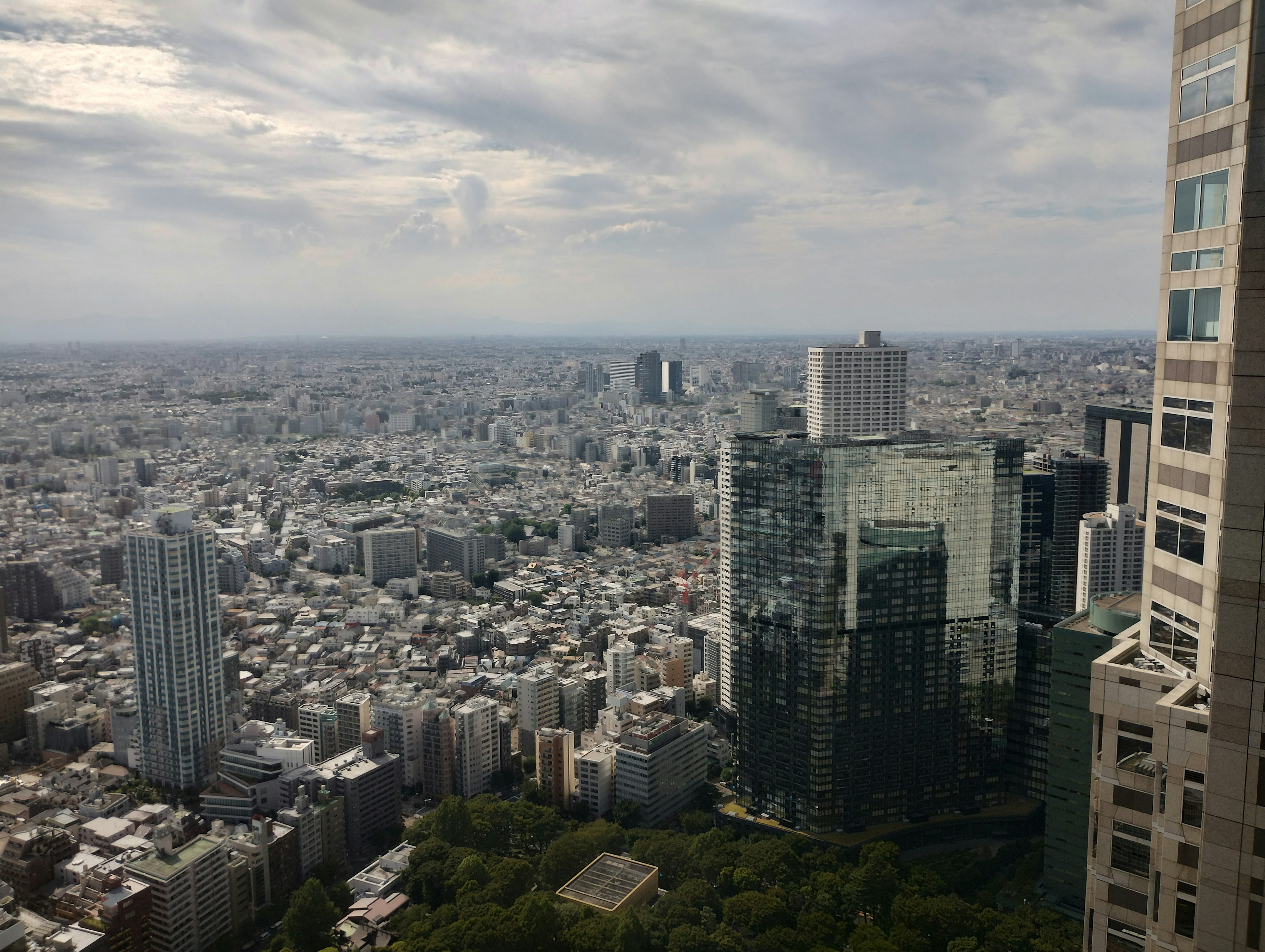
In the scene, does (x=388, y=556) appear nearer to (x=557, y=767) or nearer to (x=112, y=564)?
(x=112, y=564)

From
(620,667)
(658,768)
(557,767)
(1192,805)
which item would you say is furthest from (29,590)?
(1192,805)

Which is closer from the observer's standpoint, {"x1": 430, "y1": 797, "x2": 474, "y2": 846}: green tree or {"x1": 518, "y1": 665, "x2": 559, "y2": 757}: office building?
{"x1": 430, "y1": 797, "x2": 474, "y2": 846}: green tree

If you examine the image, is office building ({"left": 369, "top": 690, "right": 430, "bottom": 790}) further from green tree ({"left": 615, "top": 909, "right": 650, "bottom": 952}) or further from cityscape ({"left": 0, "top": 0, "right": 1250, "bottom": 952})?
green tree ({"left": 615, "top": 909, "right": 650, "bottom": 952})

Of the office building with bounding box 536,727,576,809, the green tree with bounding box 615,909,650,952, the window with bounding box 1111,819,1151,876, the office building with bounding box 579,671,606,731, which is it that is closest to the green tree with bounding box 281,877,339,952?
the green tree with bounding box 615,909,650,952

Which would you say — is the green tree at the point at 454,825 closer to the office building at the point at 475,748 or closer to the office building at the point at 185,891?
the office building at the point at 475,748

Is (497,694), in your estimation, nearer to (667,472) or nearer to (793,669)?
(793,669)

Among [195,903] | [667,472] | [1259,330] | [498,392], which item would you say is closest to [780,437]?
[195,903]
